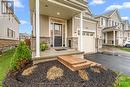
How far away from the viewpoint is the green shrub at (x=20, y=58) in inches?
240

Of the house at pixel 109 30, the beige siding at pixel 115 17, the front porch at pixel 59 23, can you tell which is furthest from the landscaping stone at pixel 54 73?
the beige siding at pixel 115 17

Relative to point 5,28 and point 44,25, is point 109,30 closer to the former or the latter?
point 44,25

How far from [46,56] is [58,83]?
8.53ft

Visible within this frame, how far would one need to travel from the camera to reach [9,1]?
17047 mm

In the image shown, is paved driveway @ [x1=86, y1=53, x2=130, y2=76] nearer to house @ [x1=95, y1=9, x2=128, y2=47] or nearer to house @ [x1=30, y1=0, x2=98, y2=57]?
house @ [x1=30, y1=0, x2=98, y2=57]

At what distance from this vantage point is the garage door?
1545 cm

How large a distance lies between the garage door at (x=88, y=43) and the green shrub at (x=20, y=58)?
9739 mm

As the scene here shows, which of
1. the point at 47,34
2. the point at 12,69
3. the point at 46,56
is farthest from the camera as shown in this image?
the point at 47,34

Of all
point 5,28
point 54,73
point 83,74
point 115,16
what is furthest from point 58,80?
point 115,16

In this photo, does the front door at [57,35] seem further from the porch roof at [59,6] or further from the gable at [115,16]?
the gable at [115,16]

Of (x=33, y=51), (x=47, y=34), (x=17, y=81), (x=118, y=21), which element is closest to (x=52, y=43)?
(x=47, y=34)

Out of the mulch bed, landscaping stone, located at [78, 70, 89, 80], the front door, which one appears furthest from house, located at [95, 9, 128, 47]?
the mulch bed

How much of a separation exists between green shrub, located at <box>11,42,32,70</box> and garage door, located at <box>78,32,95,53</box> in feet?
32.0

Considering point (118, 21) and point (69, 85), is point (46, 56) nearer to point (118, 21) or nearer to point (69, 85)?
point (69, 85)
